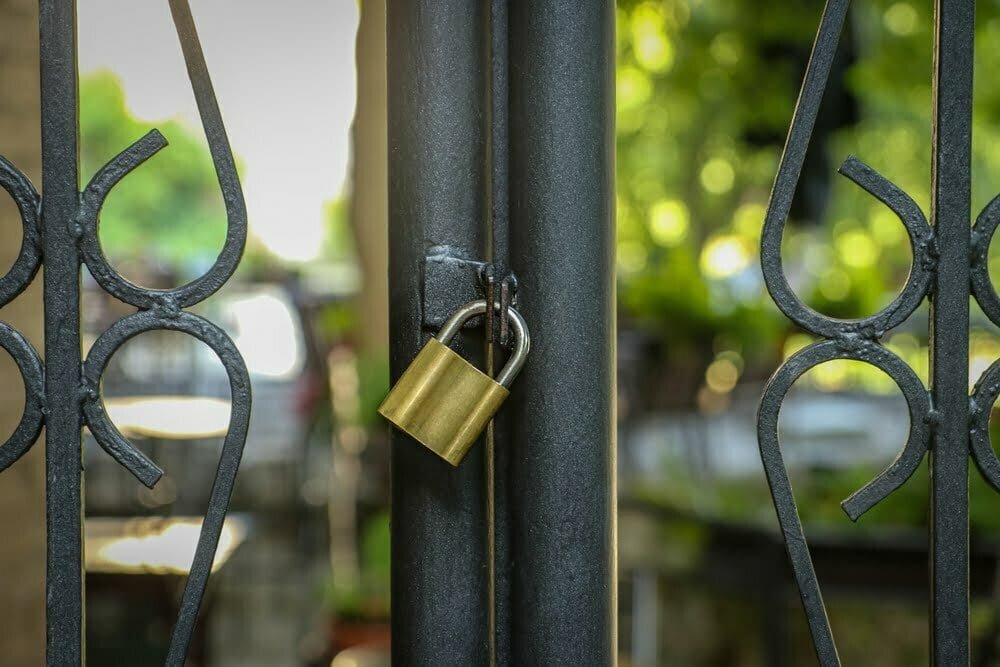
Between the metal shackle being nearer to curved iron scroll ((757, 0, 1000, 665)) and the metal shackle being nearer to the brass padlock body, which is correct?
the brass padlock body

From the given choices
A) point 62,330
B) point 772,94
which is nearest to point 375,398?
point 772,94

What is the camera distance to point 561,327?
2.28 ft

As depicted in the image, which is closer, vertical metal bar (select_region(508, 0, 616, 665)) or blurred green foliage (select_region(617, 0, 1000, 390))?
vertical metal bar (select_region(508, 0, 616, 665))

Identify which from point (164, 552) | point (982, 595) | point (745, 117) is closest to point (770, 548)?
point (982, 595)

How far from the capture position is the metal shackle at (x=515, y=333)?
0.66 meters

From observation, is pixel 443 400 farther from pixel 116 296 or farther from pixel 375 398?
pixel 375 398

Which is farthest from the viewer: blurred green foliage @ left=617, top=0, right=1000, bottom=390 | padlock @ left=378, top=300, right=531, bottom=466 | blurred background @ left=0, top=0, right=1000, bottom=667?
blurred green foliage @ left=617, top=0, right=1000, bottom=390

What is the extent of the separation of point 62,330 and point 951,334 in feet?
2.14

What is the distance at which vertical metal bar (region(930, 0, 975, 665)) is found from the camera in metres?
0.71

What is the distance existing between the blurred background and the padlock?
106 centimetres

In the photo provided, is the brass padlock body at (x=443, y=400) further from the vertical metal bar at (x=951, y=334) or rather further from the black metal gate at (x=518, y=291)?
the vertical metal bar at (x=951, y=334)

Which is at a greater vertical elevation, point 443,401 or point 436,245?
point 436,245

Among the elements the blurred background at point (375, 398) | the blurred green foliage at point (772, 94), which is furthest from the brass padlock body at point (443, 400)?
the blurred green foliage at point (772, 94)

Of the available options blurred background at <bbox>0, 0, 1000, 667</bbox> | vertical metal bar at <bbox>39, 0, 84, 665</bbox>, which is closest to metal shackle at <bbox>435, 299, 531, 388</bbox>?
vertical metal bar at <bbox>39, 0, 84, 665</bbox>
